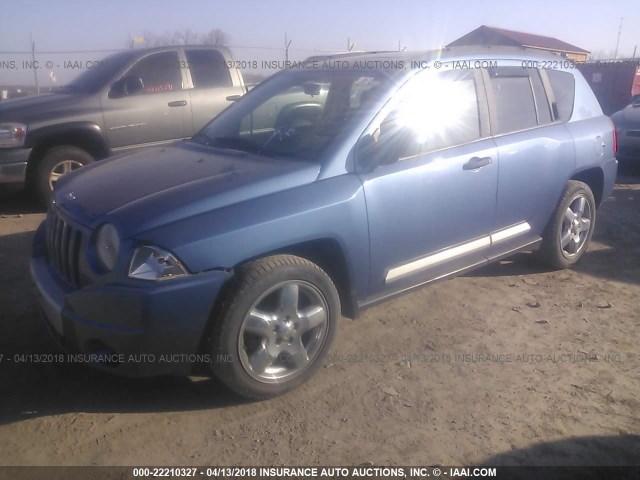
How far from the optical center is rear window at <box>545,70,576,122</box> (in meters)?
4.60

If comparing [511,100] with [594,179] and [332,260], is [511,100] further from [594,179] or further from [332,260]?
[332,260]

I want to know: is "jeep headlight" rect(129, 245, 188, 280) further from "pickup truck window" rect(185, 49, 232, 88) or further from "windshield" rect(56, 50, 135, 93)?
"pickup truck window" rect(185, 49, 232, 88)

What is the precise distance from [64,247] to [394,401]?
1.93m

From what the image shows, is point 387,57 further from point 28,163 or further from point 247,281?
point 28,163

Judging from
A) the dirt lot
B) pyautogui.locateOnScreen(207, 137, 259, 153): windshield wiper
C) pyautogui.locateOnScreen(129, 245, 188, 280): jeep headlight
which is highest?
pyautogui.locateOnScreen(207, 137, 259, 153): windshield wiper

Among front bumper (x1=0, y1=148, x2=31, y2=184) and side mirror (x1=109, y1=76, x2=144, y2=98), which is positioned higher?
side mirror (x1=109, y1=76, x2=144, y2=98)

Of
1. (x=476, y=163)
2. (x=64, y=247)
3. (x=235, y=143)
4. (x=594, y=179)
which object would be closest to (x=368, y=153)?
(x=476, y=163)

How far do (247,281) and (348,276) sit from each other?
0.69 meters

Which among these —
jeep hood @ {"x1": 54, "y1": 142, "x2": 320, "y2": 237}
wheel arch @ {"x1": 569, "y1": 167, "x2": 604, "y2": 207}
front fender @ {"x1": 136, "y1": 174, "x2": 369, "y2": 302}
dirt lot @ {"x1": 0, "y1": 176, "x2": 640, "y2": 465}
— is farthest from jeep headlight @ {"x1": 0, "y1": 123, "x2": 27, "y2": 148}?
wheel arch @ {"x1": 569, "y1": 167, "x2": 604, "y2": 207}

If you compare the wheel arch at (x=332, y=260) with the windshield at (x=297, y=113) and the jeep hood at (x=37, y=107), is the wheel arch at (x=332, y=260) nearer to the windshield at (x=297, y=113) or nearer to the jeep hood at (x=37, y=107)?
the windshield at (x=297, y=113)

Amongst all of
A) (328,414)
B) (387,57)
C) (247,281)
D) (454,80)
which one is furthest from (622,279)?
(247,281)

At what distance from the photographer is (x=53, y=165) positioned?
6414mm

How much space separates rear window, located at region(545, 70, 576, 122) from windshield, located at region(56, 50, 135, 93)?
4884 millimetres

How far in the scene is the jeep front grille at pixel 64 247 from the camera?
294 cm
